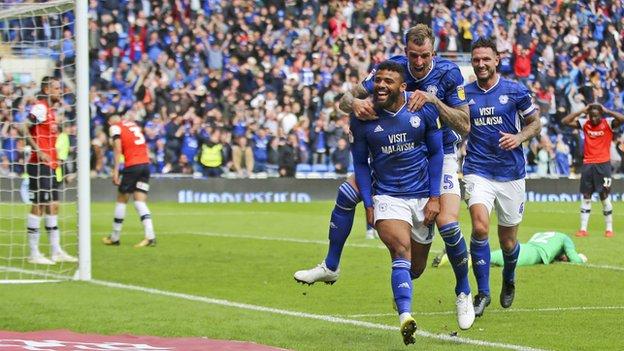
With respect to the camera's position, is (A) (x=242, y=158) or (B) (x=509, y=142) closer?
(B) (x=509, y=142)

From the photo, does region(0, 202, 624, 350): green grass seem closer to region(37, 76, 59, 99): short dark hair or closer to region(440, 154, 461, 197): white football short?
region(440, 154, 461, 197): white football short

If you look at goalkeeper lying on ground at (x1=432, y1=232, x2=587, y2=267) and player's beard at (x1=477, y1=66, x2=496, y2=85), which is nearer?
player's beard at (x1=477, y1=66, x2=496, y2=85)

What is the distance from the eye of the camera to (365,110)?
10.3 metres

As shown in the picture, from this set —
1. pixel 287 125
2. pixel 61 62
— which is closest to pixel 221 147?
pixel 287 125

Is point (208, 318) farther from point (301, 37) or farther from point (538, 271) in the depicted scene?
point (301, 37)

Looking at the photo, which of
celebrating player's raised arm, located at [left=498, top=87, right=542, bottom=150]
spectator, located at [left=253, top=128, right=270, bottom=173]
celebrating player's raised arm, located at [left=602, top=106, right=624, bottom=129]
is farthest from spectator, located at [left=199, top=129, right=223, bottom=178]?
celebrating player's raised arm, located at [left=498, top=87, right=542, bottom=150]

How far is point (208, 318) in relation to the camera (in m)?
12.3

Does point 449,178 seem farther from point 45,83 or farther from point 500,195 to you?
point 45,83

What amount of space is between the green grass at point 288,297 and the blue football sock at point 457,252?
411 mm

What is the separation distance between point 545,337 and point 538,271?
5.64m

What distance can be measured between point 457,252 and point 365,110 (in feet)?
5.96

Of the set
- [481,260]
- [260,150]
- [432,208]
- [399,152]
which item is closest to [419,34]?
[399,152]

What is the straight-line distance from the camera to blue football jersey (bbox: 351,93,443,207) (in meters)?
10.4

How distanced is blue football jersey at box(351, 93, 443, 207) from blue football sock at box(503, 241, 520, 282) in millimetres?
2581
